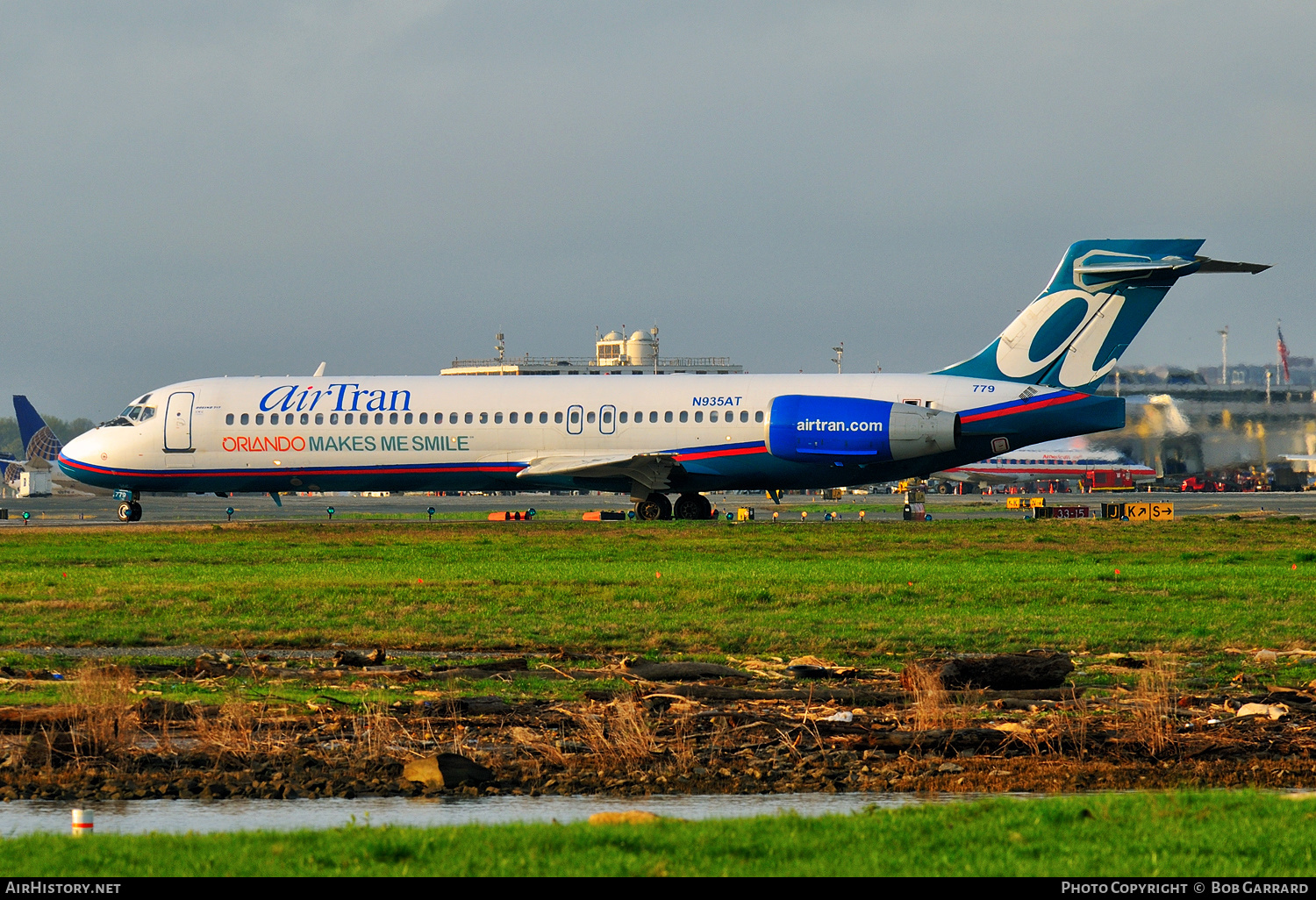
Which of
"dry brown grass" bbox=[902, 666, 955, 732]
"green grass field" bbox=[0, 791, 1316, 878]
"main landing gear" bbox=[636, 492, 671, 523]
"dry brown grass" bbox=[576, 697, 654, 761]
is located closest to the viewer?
"green grass field" bbox=[0, 791, 1316, 878]

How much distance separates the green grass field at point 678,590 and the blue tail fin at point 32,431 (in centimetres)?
5623

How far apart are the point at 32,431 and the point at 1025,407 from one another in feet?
226

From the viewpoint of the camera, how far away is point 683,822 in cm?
834


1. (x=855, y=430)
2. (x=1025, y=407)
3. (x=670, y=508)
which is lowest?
(x=670, y=508)

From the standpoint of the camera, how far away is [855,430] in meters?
38.9

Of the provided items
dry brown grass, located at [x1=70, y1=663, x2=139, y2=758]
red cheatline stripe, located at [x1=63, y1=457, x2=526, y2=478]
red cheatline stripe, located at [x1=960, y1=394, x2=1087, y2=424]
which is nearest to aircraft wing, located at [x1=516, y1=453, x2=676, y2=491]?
red cheatline stripe, located at [x1=63, y1=457, x2=526, y2=478]

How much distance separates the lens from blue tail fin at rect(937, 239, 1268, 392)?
38.2m

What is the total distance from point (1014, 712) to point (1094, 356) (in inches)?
1111

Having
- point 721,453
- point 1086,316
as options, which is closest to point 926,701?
point 721,453

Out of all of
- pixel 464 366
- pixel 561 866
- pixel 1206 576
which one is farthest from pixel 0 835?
pixel 464 366

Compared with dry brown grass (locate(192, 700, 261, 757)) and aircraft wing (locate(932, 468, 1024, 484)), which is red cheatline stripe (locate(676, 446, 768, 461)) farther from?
aircraft wing (locate(932, 468, 1024, 484))

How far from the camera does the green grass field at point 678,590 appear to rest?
17.6m

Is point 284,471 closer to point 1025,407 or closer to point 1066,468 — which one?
point 1025,407

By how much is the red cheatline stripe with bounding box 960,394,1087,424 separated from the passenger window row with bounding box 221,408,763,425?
5880 millimetres
